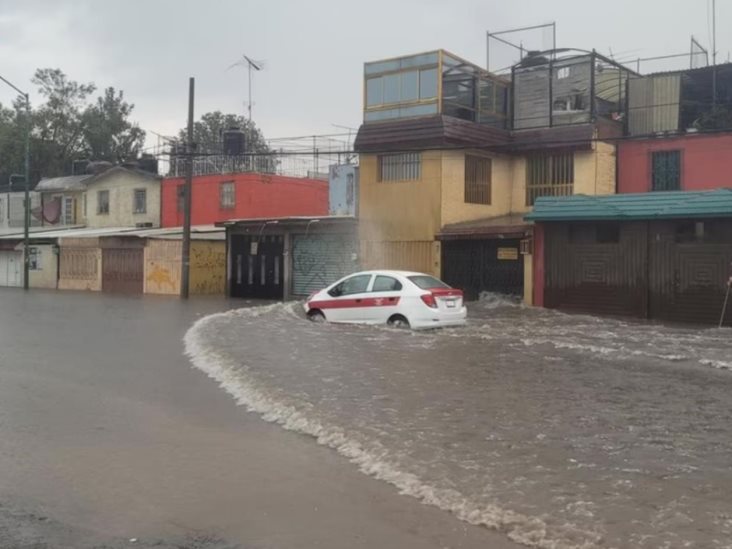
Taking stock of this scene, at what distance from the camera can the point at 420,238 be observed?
26.2 metres

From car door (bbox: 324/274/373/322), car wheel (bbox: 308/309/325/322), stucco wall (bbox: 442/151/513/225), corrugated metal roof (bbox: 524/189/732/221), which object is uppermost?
stucco wall (bbox: 442/151/513/225)

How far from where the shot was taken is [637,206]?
2072 centimetres

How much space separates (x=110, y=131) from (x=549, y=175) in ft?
145

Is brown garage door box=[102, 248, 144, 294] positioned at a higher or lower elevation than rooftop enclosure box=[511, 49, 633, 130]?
lower

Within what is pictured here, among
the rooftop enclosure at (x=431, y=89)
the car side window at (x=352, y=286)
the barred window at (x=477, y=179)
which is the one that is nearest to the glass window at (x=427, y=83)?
the rooftop enclosure at (x=431, y=89)

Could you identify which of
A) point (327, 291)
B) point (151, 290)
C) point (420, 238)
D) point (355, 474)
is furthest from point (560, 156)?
point (355, 474)

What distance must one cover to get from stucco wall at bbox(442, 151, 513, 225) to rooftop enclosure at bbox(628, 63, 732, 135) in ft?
14.7

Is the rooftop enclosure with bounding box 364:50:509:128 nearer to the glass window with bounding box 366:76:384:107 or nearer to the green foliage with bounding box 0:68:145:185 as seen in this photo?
the glass window with bounding box 366:76:384:107

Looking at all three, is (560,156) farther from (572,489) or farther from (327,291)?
(572,489)

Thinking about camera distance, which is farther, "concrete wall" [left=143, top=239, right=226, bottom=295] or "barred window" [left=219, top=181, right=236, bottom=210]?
"barred window" [left=219, top=181, right=236, bottom=210]

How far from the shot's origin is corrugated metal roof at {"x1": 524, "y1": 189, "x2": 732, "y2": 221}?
1935 centimetres

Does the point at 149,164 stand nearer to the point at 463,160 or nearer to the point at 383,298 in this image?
the point at 463,160

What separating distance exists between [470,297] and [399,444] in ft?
59.0

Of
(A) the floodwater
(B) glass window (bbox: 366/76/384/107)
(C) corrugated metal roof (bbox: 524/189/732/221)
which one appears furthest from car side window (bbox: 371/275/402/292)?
(B) glass window (bbox: 366/76/384/107)
